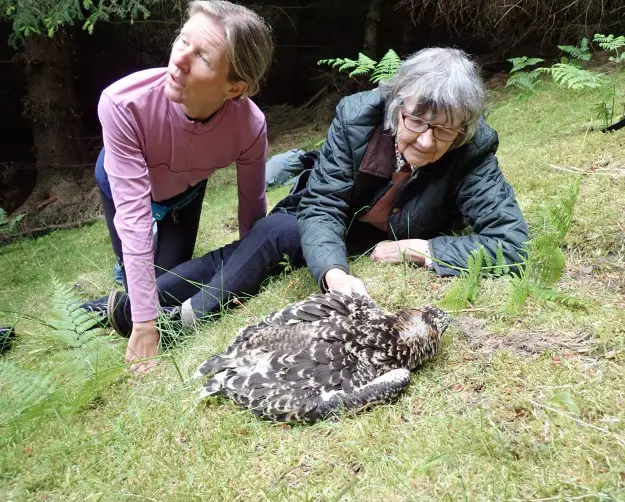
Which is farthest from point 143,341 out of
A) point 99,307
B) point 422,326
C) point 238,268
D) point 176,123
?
point 422,326

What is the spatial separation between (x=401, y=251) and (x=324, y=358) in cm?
132

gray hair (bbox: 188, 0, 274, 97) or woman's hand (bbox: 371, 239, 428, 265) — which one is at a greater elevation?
gray hair (bbox: 188, 0, 274, 97)

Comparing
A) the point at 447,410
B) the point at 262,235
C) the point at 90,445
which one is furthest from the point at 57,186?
the point at 447,410

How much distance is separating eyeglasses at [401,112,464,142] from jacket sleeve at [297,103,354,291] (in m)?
0.49

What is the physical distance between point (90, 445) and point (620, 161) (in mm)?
4325

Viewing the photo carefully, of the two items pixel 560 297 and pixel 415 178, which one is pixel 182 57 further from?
pixel 560 297

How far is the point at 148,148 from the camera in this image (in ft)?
10.6

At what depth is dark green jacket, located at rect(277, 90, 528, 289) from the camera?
3.06m

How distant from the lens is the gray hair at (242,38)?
2.88 meters

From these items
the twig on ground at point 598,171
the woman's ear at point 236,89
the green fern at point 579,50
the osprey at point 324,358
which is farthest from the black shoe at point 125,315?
the green fern at point 579,50

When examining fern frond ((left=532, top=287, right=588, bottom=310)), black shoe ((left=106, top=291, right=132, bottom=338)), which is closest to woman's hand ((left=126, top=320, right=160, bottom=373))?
black shoe ((left=106, top=291, right=132, bottom=338))

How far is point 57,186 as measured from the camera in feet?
36.5

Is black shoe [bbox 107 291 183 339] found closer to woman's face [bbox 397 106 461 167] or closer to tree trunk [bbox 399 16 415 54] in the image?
woman's face [bbox 397 106 461 167]

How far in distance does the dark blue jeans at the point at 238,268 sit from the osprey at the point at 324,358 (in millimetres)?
919
